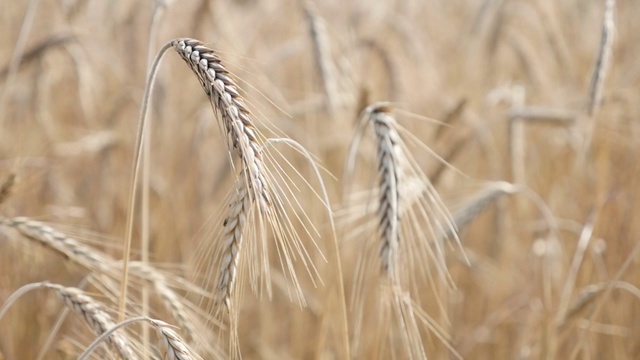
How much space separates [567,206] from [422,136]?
2.91 feet

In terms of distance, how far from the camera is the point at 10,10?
12.7 ft

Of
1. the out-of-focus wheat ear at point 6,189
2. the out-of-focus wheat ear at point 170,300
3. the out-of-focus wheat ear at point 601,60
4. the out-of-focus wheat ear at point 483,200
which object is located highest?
the out-of-focus wheat ear at point 601,60

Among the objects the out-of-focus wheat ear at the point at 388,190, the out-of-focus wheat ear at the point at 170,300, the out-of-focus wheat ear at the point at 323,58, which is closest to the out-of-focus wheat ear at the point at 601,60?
the out-of-focus wheat ear at the point at 388,190

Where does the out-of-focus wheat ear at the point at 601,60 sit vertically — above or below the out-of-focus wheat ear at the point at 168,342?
above

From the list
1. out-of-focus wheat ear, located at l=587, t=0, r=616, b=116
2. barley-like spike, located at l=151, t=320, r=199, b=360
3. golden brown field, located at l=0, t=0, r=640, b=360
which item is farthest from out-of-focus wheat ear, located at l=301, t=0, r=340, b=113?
barley-like spike, located at l=151, t=320, r=199, b=360

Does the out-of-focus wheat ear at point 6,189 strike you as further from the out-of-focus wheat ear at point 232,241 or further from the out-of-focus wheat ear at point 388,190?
the out-of-focus wheat ear at point 388,190

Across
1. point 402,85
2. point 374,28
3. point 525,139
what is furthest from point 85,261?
point 374,28

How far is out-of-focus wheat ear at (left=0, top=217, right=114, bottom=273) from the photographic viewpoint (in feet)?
4.25

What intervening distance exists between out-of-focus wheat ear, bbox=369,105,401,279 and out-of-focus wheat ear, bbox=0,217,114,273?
0.50 metres

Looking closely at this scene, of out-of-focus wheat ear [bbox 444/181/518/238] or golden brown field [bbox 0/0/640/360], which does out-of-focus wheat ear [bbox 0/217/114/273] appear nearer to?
golden brown field [bbox 0/0/640/360]

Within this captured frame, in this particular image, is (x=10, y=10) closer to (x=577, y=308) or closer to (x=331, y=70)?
(x=331, y=70)

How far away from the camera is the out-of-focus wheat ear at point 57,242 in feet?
4.25

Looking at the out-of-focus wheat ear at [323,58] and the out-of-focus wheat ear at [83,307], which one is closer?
the out-of-focus wheat ear at [83,307]

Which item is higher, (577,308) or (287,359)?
(577,308)
